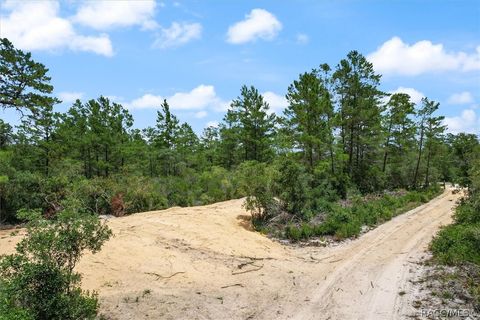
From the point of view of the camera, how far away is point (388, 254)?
1407cm

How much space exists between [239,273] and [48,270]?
5735 mm

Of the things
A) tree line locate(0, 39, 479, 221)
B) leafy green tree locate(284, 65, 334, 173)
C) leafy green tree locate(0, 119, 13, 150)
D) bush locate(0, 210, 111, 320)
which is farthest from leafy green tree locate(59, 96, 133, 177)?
bush locate(0, 210, 111, 320)

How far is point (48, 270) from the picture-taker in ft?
26.3

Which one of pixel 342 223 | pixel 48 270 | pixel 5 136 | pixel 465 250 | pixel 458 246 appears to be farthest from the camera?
pixel 5 136

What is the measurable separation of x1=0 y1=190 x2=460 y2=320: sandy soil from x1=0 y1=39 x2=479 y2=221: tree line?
2.88m

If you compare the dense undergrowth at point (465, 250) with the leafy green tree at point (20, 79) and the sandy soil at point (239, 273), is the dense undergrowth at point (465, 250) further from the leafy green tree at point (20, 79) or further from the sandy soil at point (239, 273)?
the leafy green tree at point (20, 79)

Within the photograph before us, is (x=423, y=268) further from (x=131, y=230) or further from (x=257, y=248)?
(x=131, y=230)

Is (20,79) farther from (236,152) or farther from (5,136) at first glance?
(236,152)

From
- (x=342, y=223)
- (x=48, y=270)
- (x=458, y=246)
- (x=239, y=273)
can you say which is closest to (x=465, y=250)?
(x=458, y=246)

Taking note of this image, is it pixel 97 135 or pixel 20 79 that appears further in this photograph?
pixel 97 135

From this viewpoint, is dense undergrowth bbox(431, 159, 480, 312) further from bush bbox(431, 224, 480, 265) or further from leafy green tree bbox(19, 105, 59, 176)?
leafy green tree bbox(19, 105, 59, 176)

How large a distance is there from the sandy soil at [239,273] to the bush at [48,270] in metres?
1.18

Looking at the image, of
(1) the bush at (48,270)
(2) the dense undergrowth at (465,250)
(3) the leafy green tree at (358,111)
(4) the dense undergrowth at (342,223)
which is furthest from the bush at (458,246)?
(3) the leafy green tree at (358,111)

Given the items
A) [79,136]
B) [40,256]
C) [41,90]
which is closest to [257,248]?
[40,256]
